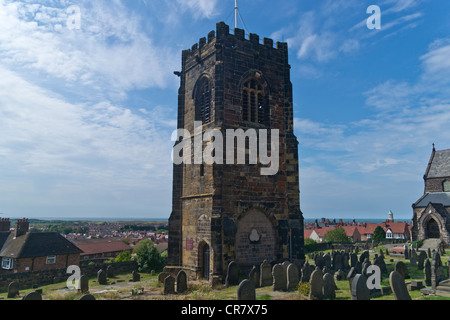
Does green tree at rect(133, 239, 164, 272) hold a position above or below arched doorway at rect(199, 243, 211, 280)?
below

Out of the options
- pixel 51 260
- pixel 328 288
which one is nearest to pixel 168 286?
pixel 328 288

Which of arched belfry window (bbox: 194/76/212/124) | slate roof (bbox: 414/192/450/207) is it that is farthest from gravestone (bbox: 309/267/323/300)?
slate roof (bbox: 414/192/450/207)

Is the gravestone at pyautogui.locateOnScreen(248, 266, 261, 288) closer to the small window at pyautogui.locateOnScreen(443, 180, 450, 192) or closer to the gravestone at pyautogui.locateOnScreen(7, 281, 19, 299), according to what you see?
the gravestone at pyautogui.locateOnScreen(7, 281, 19, 299)

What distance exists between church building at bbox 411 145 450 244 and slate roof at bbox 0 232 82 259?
4993 centimetres

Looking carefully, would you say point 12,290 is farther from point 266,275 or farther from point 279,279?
point 279,279

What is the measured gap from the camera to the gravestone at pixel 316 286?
12.7 meters

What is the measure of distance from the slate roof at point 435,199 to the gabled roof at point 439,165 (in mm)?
3488

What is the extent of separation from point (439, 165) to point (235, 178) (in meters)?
52.8

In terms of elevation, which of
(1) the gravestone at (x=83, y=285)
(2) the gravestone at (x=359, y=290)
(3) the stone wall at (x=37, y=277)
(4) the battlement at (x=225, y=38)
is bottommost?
(3) the stone wall at (x=37, y=277)

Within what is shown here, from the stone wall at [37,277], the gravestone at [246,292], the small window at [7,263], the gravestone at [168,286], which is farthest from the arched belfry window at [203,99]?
the small window at [7,263]

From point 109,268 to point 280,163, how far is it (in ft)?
50.5

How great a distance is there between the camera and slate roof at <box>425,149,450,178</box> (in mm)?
54081

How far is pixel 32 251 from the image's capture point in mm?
35938

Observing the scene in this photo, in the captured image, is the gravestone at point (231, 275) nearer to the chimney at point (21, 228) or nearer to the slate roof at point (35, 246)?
the slate roof at point (35, 246)
